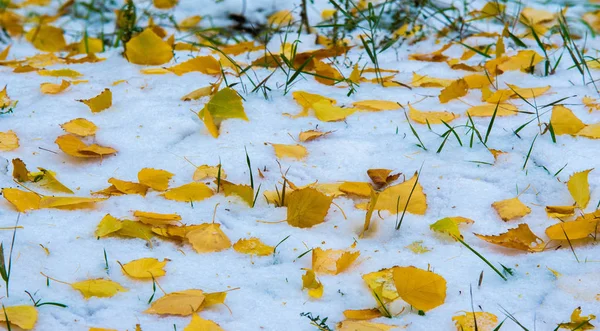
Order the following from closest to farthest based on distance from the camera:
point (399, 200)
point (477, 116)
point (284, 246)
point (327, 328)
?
1. point (327, 328)
2. point (284, 246)
3. point (399, 200)
4. point (477, 116)

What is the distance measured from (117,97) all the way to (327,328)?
1.25m

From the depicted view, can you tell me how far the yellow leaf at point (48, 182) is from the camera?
160 centimetres

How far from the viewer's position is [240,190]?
1611 millimetres

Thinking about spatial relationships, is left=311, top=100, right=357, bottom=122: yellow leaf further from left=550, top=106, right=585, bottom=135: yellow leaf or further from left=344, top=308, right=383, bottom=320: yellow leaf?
left=344, top=308, right=383, bottom=320: yellow leaf

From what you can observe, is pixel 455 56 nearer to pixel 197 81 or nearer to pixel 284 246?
pixel 197 81

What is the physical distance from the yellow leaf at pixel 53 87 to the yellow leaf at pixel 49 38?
844mm

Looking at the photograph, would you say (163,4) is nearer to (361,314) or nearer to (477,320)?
(361,314)

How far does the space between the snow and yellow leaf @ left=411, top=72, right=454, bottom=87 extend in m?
0.04

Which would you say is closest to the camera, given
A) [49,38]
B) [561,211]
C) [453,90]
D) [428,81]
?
[561,211]

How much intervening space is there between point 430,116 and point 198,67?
841 mm

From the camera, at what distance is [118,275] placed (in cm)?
133

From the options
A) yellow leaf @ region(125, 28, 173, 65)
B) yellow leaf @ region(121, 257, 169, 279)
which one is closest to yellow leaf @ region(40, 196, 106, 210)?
yellow leaf @ region(121, 257, 169, 279)

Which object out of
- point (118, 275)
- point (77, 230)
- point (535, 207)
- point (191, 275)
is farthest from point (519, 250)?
point (77, 230)

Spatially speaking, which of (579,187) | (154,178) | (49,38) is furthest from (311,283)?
(49,38)
